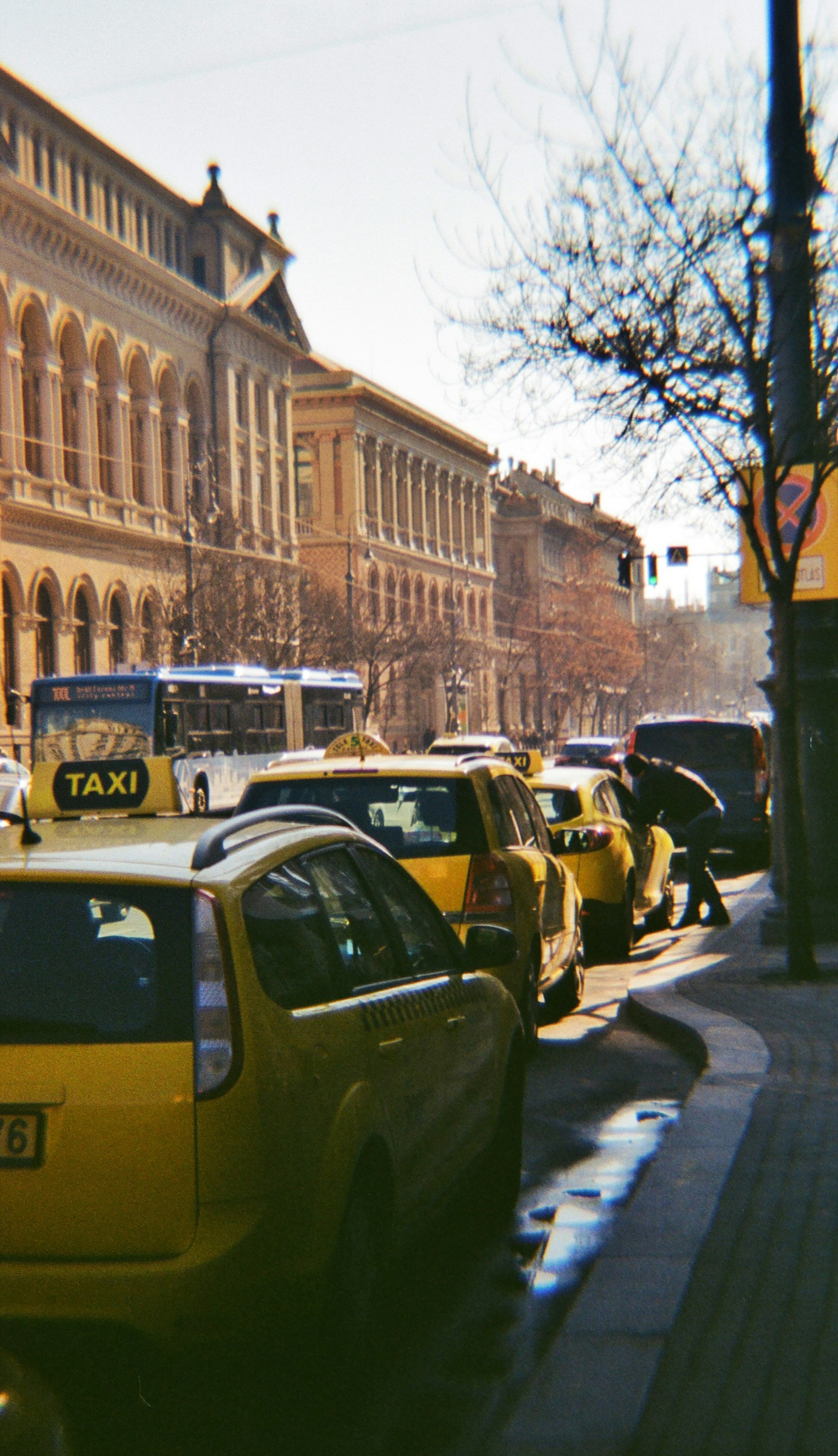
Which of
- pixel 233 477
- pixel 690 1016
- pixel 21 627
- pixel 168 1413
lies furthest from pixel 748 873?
pixel 233 477

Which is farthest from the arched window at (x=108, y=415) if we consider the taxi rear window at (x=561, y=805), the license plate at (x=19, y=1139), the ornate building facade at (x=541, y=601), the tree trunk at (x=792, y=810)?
the license plate at (x=19, y=1139)

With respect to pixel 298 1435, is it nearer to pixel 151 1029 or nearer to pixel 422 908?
pixel 151 1029

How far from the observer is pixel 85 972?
3973 mm

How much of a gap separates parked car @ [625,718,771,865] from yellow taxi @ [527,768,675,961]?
23.5 feet

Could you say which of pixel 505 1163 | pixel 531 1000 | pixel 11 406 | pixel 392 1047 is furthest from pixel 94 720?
pixel 392 1047

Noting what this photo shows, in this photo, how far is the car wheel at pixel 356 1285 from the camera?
13.1 ft

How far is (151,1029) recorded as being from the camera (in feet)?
12.3

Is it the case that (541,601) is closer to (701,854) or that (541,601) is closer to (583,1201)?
(701,854)

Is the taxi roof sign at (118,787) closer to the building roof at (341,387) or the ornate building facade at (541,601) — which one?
the ornate building facade at (541,601)

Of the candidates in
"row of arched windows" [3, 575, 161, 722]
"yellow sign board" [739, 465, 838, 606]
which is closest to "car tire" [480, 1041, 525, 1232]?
"yellow sign board" [739, 465, 838, 606]

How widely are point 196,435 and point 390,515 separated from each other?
92.4ft

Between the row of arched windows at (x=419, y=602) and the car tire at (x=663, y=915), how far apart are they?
50.1 meters

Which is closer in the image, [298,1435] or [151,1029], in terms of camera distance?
[151,1029]

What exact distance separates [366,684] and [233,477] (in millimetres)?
10190
